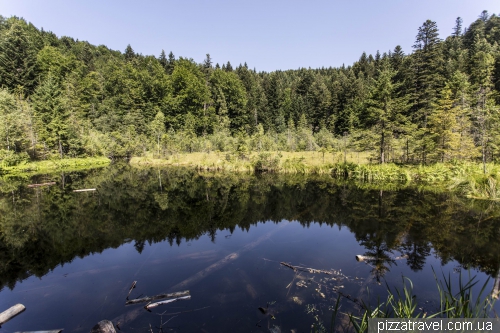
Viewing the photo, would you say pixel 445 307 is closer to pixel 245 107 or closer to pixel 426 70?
pixel 426 70

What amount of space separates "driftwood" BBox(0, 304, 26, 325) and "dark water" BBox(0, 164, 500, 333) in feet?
0.72

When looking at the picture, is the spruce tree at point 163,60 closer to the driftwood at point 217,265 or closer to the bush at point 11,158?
the bush at point 11,158

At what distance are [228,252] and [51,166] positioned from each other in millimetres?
32253

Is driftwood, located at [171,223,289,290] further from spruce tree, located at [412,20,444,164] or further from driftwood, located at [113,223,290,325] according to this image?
spruce tree, located at [412,20,444,164]

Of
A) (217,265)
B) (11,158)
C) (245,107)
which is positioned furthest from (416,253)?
(245,107)

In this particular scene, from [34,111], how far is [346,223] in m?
42.9

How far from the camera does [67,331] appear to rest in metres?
5.38

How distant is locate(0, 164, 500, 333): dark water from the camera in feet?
19.6

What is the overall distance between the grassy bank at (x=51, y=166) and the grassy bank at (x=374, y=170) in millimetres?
13906

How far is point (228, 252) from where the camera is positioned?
9492 mm

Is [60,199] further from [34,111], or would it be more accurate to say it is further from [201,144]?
[34,111]

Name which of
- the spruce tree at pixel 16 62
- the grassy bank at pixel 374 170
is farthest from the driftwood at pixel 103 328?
the spruce tree at pixel 16 62

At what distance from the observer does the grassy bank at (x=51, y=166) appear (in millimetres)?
28578

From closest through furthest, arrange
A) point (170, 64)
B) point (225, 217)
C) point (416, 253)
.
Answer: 1. point (416, 253)
2. point (225, 217)
3. point (170, 64)
